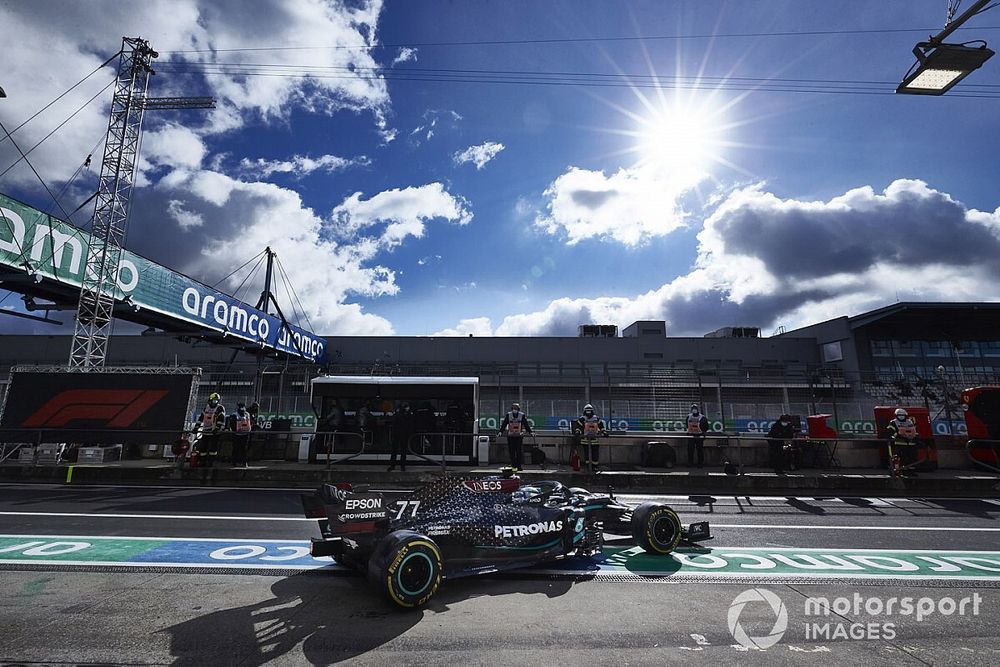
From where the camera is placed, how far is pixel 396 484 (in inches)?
495

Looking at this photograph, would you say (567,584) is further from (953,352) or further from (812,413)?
(953,352)

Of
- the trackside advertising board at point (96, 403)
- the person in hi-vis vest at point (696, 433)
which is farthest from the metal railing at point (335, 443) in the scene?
the person in hi-vis vest at point (696, 433)

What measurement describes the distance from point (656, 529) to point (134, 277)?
926 inches

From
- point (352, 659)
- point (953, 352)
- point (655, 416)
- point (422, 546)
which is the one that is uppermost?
point (953, 352)

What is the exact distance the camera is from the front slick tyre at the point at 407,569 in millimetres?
4258

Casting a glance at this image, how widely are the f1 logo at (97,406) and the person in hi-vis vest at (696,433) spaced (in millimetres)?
15892

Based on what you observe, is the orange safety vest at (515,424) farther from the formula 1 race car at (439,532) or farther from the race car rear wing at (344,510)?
the race car rear wing at (344,510)

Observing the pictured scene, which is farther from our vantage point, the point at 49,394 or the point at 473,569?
the point at 49,394

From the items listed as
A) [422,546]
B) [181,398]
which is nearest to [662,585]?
[422,546]

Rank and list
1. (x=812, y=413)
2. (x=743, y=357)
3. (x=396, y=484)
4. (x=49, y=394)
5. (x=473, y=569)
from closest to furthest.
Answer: (x=473, y=569) < (x=396, y=484) < (x=49, y=394) < (x=812, y=413) < (x=743, y=357)

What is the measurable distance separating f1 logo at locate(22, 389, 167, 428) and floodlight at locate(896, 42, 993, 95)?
57.6 feet

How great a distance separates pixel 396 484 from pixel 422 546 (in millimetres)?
8544

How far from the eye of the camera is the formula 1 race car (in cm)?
443

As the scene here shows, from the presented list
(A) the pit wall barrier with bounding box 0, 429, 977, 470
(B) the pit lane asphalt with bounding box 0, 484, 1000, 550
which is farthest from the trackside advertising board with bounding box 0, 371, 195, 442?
(B) the pit lane asphalt with bounding box 0, 484, 1000, 550
